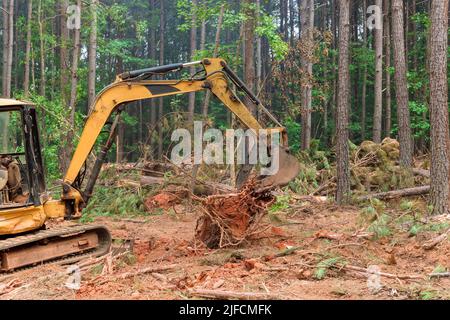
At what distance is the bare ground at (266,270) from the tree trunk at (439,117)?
1.59 metres

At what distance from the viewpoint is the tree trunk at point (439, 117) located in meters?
10.5

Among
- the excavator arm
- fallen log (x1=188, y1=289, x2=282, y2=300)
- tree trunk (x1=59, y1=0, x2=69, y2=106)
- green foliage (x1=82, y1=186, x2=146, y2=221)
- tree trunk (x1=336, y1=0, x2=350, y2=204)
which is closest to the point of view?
fallen log (x1=188, y1=289, x2=282, y2=300)

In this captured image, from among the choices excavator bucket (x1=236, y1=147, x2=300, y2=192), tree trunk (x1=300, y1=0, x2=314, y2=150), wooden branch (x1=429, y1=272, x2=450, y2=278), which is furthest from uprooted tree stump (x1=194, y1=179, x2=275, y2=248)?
tree trunk (x1=300, y1=0, x2=314, y2=150)

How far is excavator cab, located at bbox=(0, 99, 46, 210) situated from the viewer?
8.36 meters

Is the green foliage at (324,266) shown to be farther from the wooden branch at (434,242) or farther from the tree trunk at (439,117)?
the tree trunk at (439,117)

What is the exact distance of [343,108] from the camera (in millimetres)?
13844

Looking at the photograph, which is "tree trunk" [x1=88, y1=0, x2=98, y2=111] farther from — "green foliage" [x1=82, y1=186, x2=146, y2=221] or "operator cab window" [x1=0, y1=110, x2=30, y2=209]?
"operator cab window" [x1=0, y1=110, x2=30, y2=209]

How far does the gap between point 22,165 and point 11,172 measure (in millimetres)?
189

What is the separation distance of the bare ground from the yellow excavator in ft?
1.46

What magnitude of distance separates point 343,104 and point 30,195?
26.6ft

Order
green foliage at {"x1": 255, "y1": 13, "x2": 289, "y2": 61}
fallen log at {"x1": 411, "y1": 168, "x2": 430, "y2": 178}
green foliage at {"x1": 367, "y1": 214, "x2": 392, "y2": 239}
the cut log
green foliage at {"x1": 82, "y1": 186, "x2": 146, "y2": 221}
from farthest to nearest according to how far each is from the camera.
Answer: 1. green foliage at {"x1": 255, "y1": 13, "x2": 289, "y2": 61}
2. fallen log at {"x1": 411, "y1": 168, "x2": 430, "y2": 178}
3. the cut log
4. green foliage at {"x1": 82, "y1": 186, "x2": 146, "y2": 221}
5. green foliage at {"x1": 367, "y1": 214, "x2": 392, "y2": 239}

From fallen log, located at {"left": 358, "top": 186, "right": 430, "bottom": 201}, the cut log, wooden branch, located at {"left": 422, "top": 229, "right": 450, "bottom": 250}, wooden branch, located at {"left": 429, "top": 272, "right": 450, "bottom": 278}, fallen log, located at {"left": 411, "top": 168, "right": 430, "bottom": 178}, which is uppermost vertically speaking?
fallen log, located at {"left": 411, "top": 168, "right": 430, "bottom": 178}

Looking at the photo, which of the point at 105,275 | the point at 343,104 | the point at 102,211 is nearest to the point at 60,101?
the point at 102,211

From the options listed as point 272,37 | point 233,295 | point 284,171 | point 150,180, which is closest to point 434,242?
point 284,171
